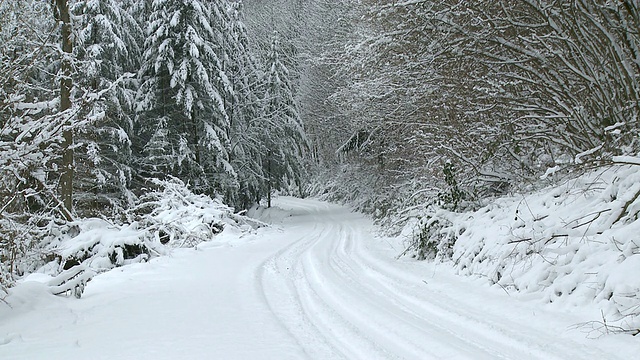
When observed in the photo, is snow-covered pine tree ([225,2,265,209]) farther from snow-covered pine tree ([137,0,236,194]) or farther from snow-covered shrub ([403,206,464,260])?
A: snow-covered shrub ([403,206,464,260])

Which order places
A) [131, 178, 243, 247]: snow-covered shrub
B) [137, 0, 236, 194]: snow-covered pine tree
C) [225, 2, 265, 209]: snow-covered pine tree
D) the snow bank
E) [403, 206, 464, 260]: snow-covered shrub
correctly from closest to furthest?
the snow bank
[403, 206, 464, 260]: snow-covered shrub
[131, 178, 243, 247]: snow-covered shrub
[137, 0, 236, 194]: snow-covered pine tree
[225, 2, 265, 209]: snow-covered pine tree

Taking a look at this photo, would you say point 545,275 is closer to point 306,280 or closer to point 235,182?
point 306,280

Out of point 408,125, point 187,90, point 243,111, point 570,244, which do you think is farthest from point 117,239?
point 243,111

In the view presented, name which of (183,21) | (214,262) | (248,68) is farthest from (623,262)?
(248,68)

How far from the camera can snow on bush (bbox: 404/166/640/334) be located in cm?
467

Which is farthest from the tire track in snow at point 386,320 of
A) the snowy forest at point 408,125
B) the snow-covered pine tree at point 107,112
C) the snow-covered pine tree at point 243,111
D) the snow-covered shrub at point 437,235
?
the snow-covered pine tree at point 243,111

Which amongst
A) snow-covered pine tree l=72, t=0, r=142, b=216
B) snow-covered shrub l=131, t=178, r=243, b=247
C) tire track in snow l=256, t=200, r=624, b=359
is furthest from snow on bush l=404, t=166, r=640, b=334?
snow-covered pine tree l=72, t=0, r=142, b=216

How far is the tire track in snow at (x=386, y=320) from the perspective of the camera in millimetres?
4051

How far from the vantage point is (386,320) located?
16.7 ft

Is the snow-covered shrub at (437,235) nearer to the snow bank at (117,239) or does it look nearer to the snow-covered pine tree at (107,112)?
the snow bank at (117,239)

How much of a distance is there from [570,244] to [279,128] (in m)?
22.1

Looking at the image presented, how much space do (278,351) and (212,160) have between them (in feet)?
58.2

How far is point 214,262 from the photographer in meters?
9.63

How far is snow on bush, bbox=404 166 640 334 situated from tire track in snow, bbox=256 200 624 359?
0.79m
